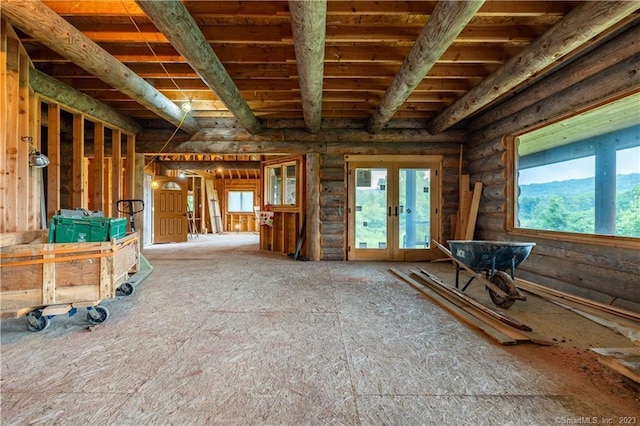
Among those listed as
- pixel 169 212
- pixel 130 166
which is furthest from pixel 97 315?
pixel 169 212

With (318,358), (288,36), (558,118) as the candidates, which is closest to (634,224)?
(558,118)

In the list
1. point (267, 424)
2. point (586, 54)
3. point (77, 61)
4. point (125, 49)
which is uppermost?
point (125, 49)

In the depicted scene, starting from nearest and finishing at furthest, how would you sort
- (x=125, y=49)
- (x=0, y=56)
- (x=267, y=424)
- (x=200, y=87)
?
(x=267, y=424) → (x=0, y=56) → (x=125, y=49) → (x=200, y=87)

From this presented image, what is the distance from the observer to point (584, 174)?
→ 3.35 meters

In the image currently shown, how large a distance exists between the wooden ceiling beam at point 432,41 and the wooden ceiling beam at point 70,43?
10.6ft

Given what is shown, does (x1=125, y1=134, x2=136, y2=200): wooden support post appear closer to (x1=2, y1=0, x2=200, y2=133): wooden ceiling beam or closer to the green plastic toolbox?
(x1=2, y1=0, x2=200, y2=133): wooden ceiling beam

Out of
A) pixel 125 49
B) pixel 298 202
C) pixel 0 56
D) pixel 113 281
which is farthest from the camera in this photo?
pixel 298 202

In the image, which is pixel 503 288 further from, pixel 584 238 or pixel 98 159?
pixel 98 159

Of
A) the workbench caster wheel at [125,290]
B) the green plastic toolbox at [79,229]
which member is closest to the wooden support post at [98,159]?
the workbench caster wheel at [125,290]

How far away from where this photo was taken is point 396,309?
108 inches

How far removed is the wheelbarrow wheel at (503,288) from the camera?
266 centimetres

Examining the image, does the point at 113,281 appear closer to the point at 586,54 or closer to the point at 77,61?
the point at 77,61

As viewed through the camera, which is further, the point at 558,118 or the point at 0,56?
the point at 558,118

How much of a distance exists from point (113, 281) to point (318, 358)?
196cm
